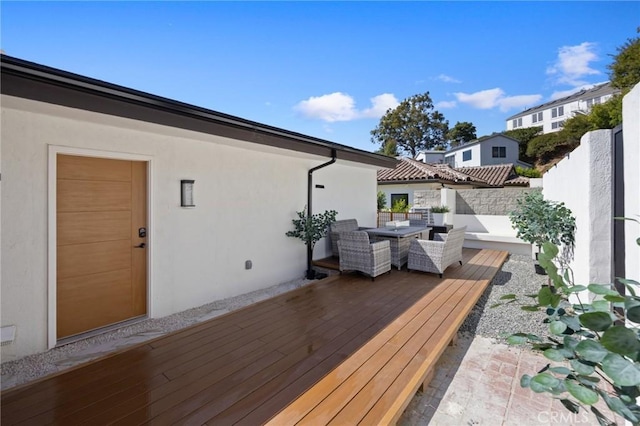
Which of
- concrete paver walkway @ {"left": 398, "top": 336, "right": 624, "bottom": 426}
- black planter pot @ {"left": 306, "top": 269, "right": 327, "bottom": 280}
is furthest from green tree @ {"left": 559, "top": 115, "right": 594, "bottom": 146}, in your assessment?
concrete paver walkway @ {"left": 398, "top": 336, "right": 624, "bottom": 426}

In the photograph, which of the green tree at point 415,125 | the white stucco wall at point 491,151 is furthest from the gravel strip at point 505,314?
the green tree at point 415,125

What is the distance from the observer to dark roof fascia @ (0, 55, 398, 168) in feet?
8.06

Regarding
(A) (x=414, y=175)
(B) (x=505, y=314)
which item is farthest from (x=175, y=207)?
(A) (x=414, y=175)

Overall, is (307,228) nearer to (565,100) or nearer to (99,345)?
(99,345)

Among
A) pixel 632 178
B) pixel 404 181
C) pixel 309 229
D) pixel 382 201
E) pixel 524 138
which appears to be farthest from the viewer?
pixel 524 138

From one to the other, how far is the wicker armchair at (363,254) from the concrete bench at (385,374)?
1514 millimetres

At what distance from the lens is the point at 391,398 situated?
258 centimetres

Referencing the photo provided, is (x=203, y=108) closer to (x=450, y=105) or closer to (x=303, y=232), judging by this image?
(x=303, y=232)

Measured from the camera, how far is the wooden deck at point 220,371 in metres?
2.47

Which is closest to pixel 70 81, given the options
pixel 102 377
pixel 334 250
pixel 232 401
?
pixel 102 377

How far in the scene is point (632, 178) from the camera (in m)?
2.02

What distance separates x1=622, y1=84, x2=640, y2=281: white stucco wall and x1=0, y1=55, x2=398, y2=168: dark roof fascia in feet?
13.5

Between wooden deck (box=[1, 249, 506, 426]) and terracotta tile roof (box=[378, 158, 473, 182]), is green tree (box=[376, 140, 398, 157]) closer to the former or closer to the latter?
terracotta tile roof (box=[378, 158, 473, 182])

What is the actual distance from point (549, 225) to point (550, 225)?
2 centimetres
